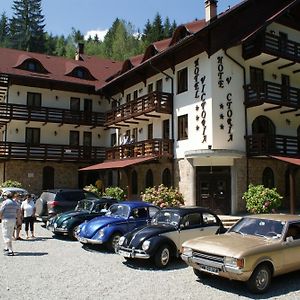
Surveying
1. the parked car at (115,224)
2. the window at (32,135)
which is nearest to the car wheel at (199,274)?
the parked car at (115,224)

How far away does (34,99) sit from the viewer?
109ft

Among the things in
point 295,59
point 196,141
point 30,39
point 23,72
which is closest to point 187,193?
point 196,141

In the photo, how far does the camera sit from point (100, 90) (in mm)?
34312

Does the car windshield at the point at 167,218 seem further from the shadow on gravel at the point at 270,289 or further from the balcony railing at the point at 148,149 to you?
the balcony railing at the point at 148,149

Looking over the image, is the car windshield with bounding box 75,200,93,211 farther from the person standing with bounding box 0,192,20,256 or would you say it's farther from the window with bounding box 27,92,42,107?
the window with bounding box 27,92,42,107

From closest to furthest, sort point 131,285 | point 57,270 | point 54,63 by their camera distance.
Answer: point 131,285, point 57,270, point 54,63

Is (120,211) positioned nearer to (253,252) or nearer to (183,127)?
(253,252)

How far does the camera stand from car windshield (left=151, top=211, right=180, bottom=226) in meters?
11.5

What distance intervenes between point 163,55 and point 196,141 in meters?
5.75

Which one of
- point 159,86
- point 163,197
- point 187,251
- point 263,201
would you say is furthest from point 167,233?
point 159,86

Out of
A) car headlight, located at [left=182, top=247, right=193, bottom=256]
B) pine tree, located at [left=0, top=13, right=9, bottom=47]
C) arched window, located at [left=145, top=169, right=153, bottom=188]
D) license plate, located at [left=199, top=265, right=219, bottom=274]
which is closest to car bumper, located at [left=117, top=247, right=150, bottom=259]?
car headlight, located at [left=182, top=247, right=193, bottom=256]

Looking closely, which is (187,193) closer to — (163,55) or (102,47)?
(163,55)

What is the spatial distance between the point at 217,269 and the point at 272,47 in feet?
57.4

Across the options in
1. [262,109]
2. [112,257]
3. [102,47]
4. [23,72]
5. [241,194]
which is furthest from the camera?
[102,47]
